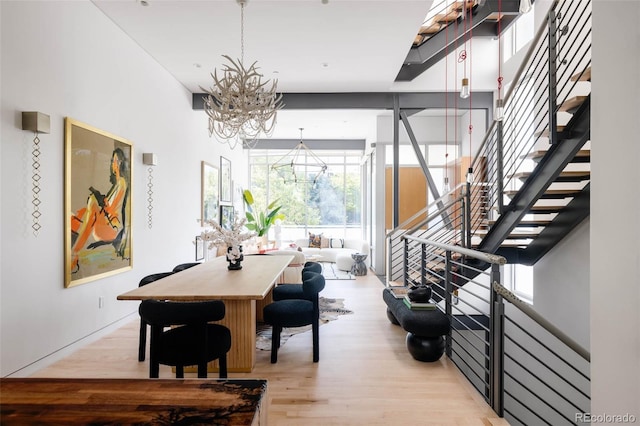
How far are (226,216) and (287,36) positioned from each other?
189 inches

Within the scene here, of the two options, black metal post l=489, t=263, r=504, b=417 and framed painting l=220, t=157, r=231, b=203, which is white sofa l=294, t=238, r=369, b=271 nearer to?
framed painting l=220, t=157, r=231, b=203

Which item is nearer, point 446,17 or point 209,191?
point 446,17

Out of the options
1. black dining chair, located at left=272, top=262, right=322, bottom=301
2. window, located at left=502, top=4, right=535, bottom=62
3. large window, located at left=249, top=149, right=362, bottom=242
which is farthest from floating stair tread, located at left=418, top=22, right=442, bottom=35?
large window, located at left=249, top=149, right=362, bottom=242

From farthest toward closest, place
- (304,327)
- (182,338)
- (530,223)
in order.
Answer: (304,327)
(530,223)
(182,338)

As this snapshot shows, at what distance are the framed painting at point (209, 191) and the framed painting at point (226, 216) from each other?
0.21 metres

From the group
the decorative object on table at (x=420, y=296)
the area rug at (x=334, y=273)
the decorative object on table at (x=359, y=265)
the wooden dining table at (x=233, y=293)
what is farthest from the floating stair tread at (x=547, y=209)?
the decorative object on table at (x=359, y=265)

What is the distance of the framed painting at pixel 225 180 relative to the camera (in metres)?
7.73

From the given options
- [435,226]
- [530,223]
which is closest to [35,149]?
[530,223]

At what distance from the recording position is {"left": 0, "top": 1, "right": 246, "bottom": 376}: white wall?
8.30ft

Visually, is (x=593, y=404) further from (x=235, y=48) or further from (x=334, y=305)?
(x=235, y=48)

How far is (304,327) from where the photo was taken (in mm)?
3885

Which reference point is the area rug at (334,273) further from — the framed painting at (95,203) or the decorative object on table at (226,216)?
the framed painting at (95,203)

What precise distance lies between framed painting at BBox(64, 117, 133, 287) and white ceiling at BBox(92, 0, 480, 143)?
1.28 metres

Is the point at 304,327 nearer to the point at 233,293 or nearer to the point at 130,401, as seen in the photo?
the point at 233,293
